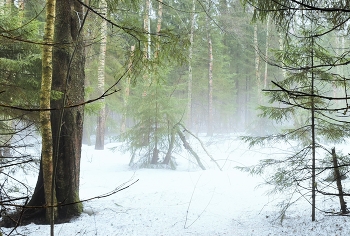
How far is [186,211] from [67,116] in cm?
345

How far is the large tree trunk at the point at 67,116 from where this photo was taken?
5434mm

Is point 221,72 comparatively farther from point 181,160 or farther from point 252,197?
point 252,197

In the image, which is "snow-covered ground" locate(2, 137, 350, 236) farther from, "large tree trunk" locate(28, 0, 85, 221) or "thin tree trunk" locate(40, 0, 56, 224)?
"thin tree trunk" locate(40, 0, 56, 224)

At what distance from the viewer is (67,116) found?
5.55 m

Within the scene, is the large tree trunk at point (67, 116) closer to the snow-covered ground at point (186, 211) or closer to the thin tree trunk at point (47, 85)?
the snow-covered ground at point (186, 211)

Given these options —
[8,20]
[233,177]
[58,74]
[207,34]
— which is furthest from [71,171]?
[207,34]

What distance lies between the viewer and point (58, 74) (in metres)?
5.46

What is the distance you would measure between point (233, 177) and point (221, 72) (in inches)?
671

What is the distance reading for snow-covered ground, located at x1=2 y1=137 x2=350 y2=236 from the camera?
5.30 meters

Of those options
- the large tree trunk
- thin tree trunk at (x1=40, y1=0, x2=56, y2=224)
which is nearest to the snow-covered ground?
the large tree trunk

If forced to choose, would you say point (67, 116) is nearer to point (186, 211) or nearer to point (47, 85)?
point (47, 85)

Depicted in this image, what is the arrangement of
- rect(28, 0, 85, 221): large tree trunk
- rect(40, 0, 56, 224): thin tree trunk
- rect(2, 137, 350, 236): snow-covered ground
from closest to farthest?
1. rect(40, 0, 56, 224): thin tree trunk
2. rect(2, 137, 350, 236): snow-covered ground
3. rect(28, 0, 85, 221): large tree trunk

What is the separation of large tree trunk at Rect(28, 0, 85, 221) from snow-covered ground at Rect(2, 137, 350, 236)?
54cm

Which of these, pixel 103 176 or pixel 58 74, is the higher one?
pixel 58 74
